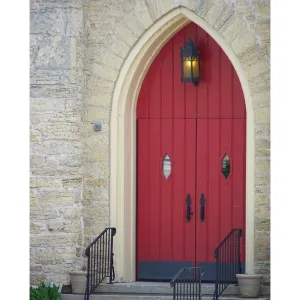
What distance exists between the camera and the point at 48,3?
11102mm

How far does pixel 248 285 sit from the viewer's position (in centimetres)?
1065

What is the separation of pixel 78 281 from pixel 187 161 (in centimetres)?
197

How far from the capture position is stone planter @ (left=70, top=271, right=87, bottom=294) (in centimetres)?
1101

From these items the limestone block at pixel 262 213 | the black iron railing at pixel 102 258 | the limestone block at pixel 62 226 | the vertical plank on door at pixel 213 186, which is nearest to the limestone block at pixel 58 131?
the limestone block at pixel 62 226

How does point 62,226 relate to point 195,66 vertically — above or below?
below

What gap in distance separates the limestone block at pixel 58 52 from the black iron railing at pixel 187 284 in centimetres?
276

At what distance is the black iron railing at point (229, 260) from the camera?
1075cm

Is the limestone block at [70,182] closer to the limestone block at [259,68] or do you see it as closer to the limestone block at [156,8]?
the limestone block at [156,8]

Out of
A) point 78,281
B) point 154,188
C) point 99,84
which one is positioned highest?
point 99,84

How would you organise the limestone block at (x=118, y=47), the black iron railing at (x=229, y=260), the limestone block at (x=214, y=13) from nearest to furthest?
the black iron railing at (x=229, y=260) → the limestone block at (x=214, y=13) → the limestone block at (x=118, y=47)

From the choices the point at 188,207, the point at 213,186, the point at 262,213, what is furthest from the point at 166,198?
the point at 262,213

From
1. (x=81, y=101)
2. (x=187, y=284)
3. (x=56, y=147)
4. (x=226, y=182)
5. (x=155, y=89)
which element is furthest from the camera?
(x=155, y=89)

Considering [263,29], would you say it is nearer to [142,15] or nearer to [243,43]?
[243,43]

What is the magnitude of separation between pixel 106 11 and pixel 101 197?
2.20 meters
